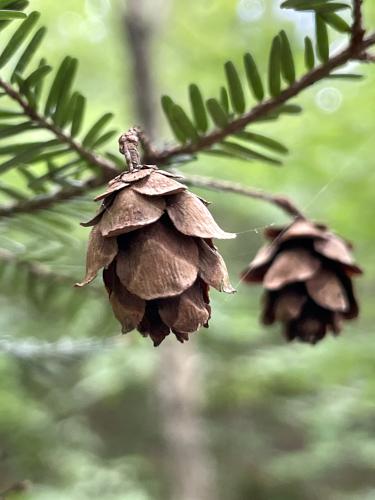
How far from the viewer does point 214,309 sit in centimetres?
113

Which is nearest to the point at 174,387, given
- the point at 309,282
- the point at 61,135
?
the point at 309,282

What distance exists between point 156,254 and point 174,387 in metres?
1.64

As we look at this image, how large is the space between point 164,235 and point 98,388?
1753mm

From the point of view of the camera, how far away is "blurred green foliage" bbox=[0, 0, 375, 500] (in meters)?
0.68

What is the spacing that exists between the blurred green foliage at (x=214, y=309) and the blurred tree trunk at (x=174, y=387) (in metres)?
0.08

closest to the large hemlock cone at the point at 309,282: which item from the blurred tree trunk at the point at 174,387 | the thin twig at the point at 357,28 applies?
the thin twig at the point at 357,28

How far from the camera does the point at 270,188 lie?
4.60ft

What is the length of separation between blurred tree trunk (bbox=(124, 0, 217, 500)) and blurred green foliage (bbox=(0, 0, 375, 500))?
0.08 m

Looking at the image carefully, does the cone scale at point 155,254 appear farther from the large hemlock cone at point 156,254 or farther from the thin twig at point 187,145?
the thin twig at point 187,145

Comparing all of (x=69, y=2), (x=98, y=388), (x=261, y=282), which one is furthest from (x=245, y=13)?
(x=261, y=282)

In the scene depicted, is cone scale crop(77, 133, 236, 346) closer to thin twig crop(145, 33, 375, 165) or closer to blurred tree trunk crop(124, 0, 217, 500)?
thin twig crop(145, 33, 375, 165)

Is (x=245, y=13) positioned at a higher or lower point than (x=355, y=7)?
lower

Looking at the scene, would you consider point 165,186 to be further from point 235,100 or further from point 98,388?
point 98,388

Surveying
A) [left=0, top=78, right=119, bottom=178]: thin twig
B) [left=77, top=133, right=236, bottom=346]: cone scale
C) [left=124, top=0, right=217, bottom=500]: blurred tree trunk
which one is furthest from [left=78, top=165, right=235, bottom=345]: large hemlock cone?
[left=124, top=0, right=217, bottom=500]: blurred tree trunk
